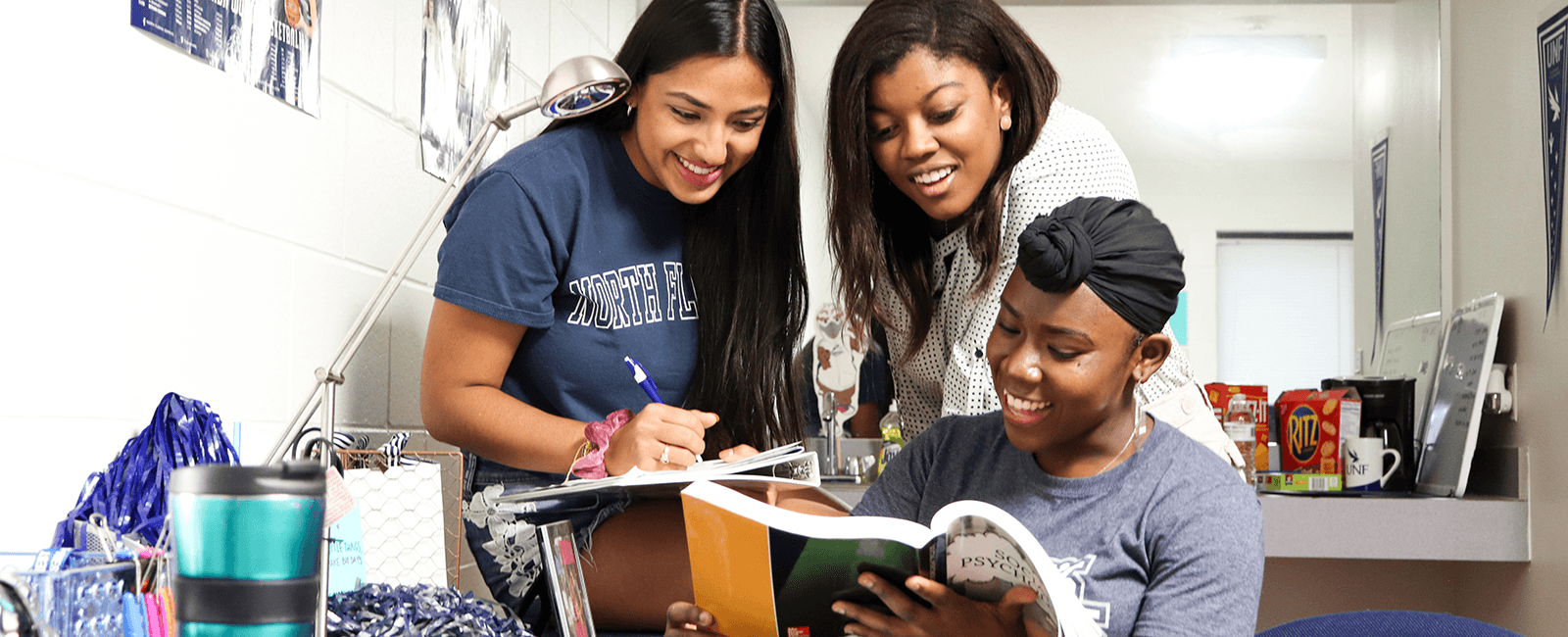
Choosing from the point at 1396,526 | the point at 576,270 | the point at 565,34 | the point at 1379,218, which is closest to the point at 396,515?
the point at 576,270

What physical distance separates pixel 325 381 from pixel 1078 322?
0.62m

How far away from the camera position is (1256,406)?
2619 mm

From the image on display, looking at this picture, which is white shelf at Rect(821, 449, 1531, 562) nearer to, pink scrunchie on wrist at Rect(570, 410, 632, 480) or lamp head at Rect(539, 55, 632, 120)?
pink scrunchie on wrist at Rect(570, 410, 632, 480)

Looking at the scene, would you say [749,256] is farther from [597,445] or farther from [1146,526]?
[1146,526]

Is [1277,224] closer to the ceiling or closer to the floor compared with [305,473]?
closer to the ceiling

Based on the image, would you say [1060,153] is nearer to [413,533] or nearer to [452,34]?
[413,533]

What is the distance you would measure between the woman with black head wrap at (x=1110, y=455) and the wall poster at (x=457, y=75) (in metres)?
1.03

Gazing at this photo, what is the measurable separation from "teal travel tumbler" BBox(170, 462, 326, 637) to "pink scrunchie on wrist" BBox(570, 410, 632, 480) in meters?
0.52

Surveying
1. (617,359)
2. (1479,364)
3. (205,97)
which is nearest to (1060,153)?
(617,359)

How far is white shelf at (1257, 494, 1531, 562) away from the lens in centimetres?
213

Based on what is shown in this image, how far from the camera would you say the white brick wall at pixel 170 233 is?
3.09ft

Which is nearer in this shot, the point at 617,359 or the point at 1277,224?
the point at 617,359

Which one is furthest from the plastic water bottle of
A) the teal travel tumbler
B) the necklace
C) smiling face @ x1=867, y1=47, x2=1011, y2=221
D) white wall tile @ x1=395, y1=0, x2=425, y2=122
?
the teal travel tumbler

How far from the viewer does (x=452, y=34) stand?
1.87m
